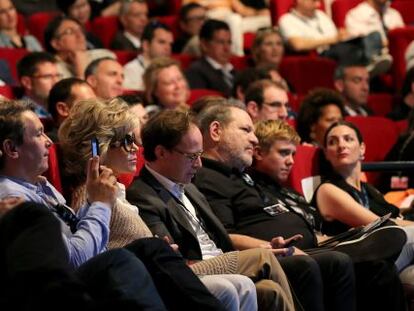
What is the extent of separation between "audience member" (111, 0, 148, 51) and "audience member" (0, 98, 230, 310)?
A: 3.56m

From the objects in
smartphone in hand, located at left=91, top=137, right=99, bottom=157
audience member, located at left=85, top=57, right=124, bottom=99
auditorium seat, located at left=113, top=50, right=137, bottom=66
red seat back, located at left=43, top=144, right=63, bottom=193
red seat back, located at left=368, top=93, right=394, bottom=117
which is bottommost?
red seat back, located at left=368, top=93, right=394, bottom=117

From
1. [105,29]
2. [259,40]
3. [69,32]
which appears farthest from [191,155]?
[105,29]

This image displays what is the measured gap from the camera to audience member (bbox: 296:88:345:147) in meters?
5.37

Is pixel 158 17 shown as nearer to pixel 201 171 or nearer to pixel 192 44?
pixel 192 44

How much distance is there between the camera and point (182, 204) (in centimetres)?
383

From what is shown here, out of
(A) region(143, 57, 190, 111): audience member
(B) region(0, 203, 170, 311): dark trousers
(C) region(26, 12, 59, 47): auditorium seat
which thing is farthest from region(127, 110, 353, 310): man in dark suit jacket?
(C) region(26, 12, 59, 47): auditorium seat

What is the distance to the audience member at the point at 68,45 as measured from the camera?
5824 mm

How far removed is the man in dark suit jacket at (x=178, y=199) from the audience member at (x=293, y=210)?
18 centimetres

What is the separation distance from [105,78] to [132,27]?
1.84 metres

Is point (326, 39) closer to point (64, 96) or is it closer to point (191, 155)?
point (64, 96)

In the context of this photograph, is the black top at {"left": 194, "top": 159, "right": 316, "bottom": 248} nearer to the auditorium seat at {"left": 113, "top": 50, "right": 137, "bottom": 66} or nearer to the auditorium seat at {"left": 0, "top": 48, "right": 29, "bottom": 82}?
the auditorium seat at {"left": 0, "top": 48, "right": 29, "bottom": 82}

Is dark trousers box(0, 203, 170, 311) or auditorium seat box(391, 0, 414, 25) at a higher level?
dark trousers box(0, 203, 170, 311)

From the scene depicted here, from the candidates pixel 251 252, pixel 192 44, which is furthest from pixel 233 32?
pixel 251 252

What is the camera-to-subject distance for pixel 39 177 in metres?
3.37
